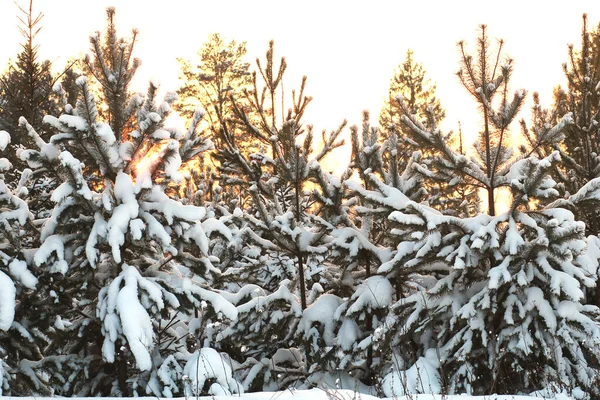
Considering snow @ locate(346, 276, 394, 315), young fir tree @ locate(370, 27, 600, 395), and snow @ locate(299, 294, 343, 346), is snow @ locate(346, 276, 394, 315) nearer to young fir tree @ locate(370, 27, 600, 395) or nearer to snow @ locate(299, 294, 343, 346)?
young fir tree @ locate(370, 27, 600, 395)

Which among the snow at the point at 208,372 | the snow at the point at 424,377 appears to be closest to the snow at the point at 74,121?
the snow at the point at 208,372

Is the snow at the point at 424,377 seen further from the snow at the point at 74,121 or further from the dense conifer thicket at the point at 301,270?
the snow at the point at 74,121

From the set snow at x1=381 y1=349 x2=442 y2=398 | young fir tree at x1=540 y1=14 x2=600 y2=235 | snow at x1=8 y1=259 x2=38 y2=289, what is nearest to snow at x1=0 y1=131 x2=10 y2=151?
snow at x1=8 y1=259 x2=38 y2=289

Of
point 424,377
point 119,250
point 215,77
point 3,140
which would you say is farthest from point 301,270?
point 215,77

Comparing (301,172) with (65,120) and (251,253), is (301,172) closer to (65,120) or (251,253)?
(251,253)

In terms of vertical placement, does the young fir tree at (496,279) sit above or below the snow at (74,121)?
below

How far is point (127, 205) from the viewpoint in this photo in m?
6.48

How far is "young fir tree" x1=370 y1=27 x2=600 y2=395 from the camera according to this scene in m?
6.71

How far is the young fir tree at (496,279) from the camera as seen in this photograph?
6715mm

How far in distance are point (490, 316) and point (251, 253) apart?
401cm

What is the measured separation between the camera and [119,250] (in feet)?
20.8

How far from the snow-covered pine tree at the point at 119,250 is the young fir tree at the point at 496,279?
2.34 metres

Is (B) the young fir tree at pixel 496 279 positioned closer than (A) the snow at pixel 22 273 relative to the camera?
No

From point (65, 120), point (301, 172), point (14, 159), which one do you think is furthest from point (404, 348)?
point (14, 159)
